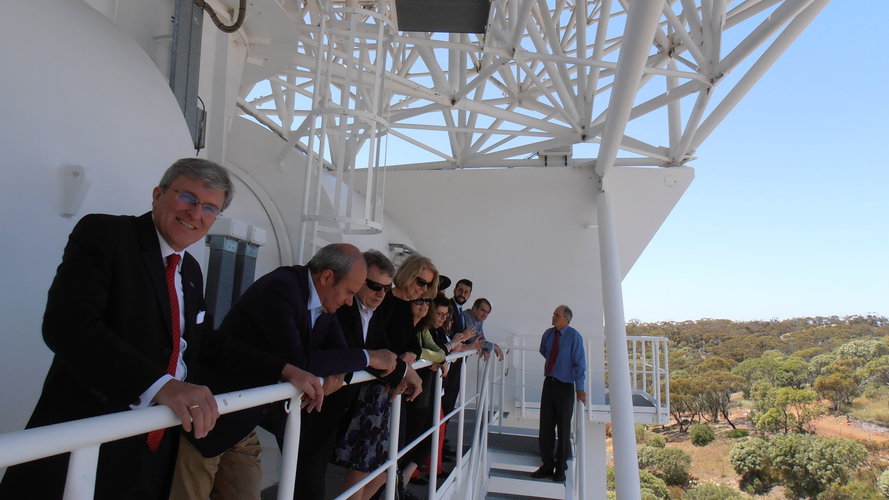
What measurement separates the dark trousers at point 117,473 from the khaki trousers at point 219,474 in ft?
0.42

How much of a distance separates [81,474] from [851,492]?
38559 mm

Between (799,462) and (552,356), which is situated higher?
(552,356)

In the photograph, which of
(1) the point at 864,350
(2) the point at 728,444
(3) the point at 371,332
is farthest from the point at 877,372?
(3) the point at 371,332

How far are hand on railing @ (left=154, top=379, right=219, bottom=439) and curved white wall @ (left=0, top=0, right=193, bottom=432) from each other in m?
1.71

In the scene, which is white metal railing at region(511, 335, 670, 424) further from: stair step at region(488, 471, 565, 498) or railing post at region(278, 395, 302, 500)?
railing post at region(278, 395, 302, 500)

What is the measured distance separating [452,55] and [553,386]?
5.46 meters

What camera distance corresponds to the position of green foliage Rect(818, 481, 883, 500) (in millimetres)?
28922

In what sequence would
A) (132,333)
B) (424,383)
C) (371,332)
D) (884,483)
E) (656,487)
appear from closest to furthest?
(132,333) < (371,332) < (424,383) < (884,483) < (656,487)

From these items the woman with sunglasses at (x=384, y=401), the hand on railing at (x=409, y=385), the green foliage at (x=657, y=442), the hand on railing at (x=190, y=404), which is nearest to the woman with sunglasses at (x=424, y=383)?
the woman with sunglasses at (x=384, y=401)

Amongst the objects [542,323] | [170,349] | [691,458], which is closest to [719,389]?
[691,458]

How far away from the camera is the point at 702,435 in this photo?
4038 cm

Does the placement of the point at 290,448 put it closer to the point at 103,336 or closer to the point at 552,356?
the point at 103,336

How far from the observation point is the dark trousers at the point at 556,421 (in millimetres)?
6367

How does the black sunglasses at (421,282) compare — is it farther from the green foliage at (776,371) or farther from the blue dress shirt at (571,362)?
the green foliage at (776,371)
